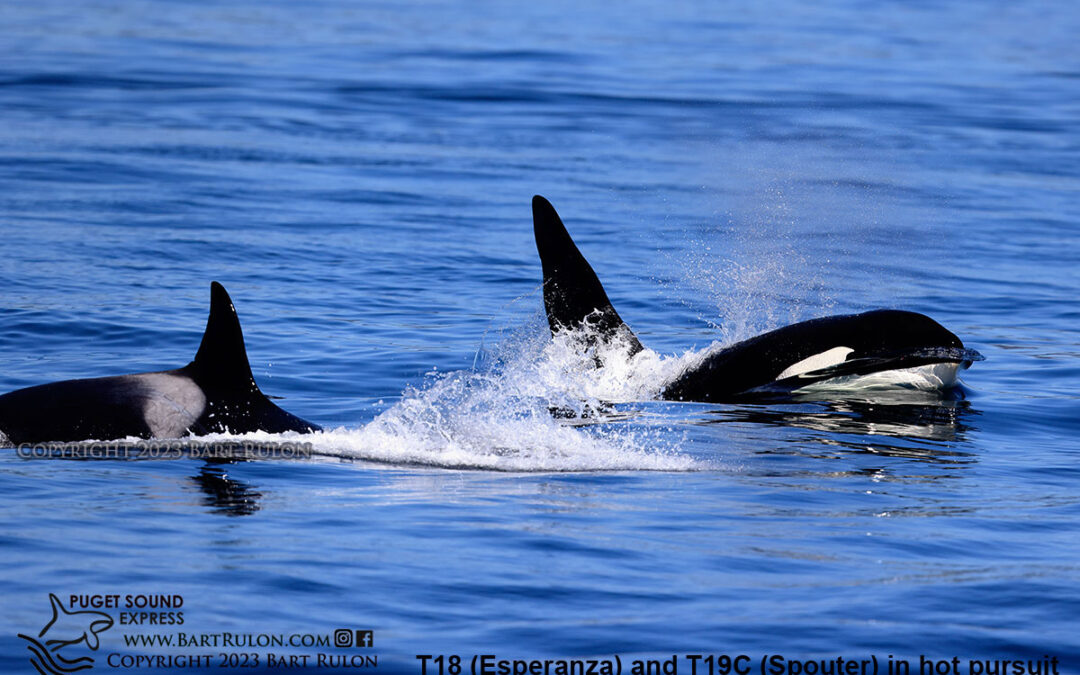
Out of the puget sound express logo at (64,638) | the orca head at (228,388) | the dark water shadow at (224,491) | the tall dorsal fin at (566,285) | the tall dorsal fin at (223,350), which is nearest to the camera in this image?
the puget sound express logo at (64,638)

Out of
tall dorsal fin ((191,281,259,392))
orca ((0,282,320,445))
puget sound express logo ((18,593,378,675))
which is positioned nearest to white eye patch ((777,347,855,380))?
Answer: orca ((0,282,320,445))

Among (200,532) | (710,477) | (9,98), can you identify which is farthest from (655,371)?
(9,98)

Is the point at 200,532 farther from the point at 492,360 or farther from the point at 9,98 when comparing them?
the point at 9,98

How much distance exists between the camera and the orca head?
9891mm

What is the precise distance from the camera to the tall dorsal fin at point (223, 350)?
9.73 m

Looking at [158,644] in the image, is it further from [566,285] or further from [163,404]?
[566,285]

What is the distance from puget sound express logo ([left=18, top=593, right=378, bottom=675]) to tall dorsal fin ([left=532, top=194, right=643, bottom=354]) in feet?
20.5

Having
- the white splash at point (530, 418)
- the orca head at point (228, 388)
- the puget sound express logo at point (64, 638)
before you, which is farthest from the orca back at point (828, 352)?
the puget sound express logo at point (64, 638)

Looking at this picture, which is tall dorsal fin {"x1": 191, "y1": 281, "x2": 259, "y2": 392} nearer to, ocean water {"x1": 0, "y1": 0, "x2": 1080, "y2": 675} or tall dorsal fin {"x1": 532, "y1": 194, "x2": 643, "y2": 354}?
ocean water {"x1": 0, "y1": 0, "x2": 1080, "y2": 675}

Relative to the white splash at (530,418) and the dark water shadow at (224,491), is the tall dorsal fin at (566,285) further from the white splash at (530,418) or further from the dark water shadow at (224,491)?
the dark water shadow at (224,491)

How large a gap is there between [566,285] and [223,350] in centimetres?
366

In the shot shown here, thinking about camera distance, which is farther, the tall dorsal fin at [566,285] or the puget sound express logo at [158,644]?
the tall dorsal fin at [566,285]

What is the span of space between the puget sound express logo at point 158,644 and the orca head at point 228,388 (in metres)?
3.14

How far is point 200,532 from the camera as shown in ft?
26.4
